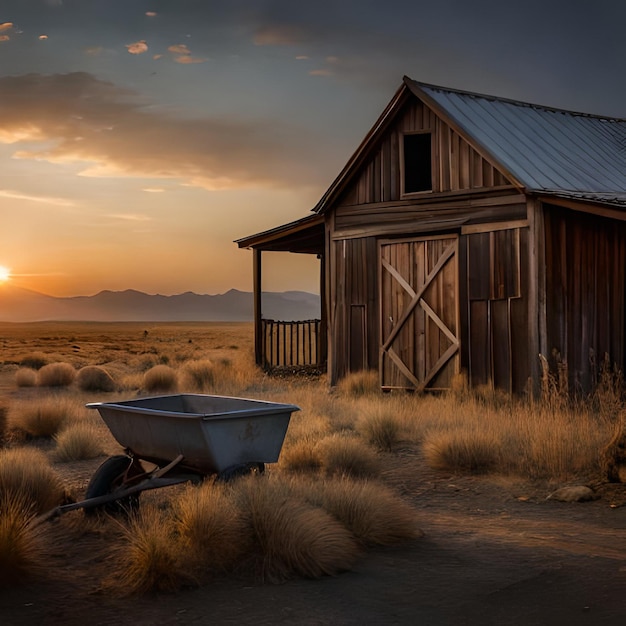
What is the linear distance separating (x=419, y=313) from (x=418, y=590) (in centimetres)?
1099

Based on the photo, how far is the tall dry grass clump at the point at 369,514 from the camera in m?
7.01

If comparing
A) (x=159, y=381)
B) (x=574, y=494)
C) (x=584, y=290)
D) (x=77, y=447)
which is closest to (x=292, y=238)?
(x=159, y=381)

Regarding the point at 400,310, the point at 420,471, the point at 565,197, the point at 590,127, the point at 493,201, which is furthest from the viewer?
the point at 590,127

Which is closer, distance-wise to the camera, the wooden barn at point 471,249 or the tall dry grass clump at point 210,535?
the tall dry grass clump at point 210,535

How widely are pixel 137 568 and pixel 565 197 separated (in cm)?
1014

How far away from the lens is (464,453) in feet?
34.5

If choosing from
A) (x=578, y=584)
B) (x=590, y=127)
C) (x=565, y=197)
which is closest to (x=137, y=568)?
(x=578, y=584)

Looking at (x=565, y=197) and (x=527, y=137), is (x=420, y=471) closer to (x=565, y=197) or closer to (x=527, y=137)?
(x=565, y=197)

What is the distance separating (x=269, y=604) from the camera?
5.67 metres

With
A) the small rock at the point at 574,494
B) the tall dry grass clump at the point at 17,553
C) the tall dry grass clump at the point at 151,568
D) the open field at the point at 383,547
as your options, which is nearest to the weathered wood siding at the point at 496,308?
the open field at the point at 383,547

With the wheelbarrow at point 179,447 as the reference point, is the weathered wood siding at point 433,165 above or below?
above

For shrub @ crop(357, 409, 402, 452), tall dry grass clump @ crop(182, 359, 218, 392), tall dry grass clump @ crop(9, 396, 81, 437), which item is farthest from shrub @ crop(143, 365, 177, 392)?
shrub @ crop(357, 409, 402, 452)

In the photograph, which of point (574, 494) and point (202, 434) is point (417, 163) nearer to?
point (574, 494)

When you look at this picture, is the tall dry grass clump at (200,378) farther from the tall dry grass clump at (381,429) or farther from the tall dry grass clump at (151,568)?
the tall dry grass clump at (151,568)
